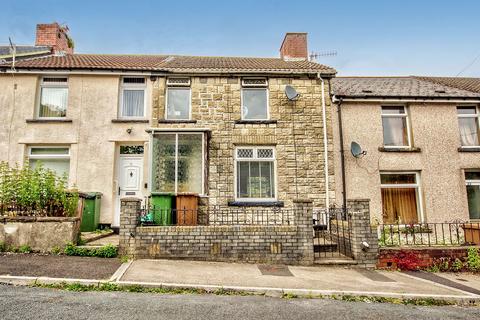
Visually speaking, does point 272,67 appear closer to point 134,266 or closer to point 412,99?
point 412,99

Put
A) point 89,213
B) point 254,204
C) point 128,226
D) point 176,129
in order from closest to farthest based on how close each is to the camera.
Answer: point 128,226, point 89,213, point 176,129, point 254,204

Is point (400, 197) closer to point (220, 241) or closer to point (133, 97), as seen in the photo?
point (220, 241)

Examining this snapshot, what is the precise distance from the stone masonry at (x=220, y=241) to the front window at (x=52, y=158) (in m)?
4.81

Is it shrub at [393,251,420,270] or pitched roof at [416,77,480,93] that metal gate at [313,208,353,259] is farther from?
pitched roof at [416,77,480,93]

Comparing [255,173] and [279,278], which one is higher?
[255,173]

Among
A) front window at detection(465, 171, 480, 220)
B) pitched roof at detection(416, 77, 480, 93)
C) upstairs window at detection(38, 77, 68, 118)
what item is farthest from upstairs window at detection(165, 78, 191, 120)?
pitched roof at detection(416, 77, 480, 93)

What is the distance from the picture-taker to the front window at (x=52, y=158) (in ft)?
37.1

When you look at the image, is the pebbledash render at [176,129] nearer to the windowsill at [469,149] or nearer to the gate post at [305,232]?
the gate post at [305,232]

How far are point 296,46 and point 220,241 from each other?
10.1 meters

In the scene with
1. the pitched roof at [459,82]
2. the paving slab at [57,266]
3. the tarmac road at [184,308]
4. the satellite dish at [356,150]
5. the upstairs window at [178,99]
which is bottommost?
the tarmac road at [184,308]

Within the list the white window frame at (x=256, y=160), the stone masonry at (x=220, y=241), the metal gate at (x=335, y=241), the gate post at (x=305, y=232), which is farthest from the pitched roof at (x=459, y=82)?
the stone masonry at (x=220, y=241)

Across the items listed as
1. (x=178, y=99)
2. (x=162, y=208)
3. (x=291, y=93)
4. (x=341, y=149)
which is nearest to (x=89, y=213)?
(x=162, y=208)

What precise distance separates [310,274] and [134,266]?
148 inches

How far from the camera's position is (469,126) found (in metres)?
12.6
